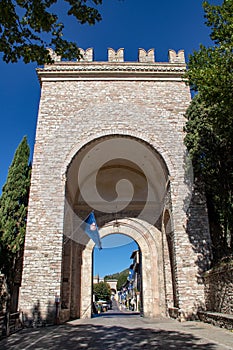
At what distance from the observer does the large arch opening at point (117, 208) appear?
12.0 meters

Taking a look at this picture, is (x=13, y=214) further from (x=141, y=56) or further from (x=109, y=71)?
(x=141, y=56)

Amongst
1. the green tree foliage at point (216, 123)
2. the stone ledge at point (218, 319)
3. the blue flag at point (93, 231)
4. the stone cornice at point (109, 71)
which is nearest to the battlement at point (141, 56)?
the stone cornice at point (109, 71)

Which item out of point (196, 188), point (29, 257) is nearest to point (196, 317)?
point (196, 188)

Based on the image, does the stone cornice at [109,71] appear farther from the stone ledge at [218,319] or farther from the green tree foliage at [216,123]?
the stone ledge at [218,319]

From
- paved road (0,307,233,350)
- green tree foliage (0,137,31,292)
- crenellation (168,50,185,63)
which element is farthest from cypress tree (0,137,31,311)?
crenellation (168,50,185,63)

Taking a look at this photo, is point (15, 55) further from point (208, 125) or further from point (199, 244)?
point (199, 244)

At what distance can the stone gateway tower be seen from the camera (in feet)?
32.4

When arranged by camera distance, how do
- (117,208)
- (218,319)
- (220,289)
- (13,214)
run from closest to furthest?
1. (218,319)
2. (220,289)
3. (13,214)
4. (117,208)

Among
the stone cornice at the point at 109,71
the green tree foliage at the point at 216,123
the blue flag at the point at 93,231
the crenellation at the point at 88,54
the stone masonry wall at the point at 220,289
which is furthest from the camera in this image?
the crenellation at the point at 88,54

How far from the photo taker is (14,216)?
10.6 meters

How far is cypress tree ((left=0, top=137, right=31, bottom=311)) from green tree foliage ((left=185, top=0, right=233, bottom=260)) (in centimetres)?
621

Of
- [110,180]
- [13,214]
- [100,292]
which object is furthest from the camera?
[100,292]

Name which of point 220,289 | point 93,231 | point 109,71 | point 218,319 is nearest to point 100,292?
point 93,231

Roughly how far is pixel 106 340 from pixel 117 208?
Result: 786cm
